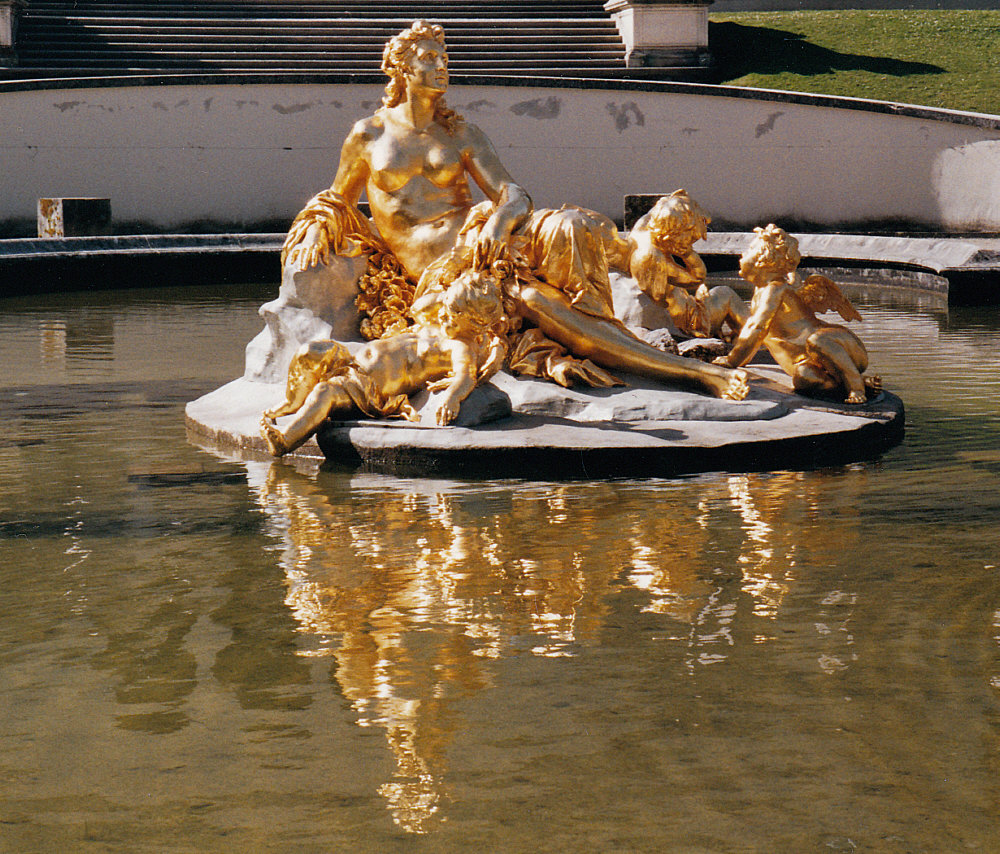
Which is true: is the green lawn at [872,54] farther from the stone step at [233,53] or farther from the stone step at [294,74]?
the stone step at [233,53]

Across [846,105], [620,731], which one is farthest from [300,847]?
[846,105]

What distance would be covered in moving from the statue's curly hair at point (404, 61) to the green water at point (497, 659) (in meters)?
2.00

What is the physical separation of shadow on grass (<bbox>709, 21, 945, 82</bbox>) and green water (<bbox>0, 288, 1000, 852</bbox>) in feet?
49.2

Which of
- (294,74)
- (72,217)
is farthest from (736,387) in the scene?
(294,74)

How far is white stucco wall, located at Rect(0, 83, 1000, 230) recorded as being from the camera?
59.9 ft

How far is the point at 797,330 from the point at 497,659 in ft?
10.9

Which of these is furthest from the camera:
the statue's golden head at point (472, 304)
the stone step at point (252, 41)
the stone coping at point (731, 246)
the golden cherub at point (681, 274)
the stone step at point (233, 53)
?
the stone step at point (252, 41)

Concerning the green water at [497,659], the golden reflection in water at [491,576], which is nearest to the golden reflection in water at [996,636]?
the green water at [497,659]

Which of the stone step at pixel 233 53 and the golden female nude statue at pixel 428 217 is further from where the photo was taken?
the stone step at pixel 233 53

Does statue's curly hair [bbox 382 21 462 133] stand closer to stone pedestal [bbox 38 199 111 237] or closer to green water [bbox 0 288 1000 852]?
green water [bbox 0 288 1000 852]

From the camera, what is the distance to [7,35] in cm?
1986

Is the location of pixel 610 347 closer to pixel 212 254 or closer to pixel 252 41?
pixel 212 254

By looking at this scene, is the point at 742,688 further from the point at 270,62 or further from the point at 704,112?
the point at 270,62

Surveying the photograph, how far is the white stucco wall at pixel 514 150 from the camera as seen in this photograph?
18.3 meters
